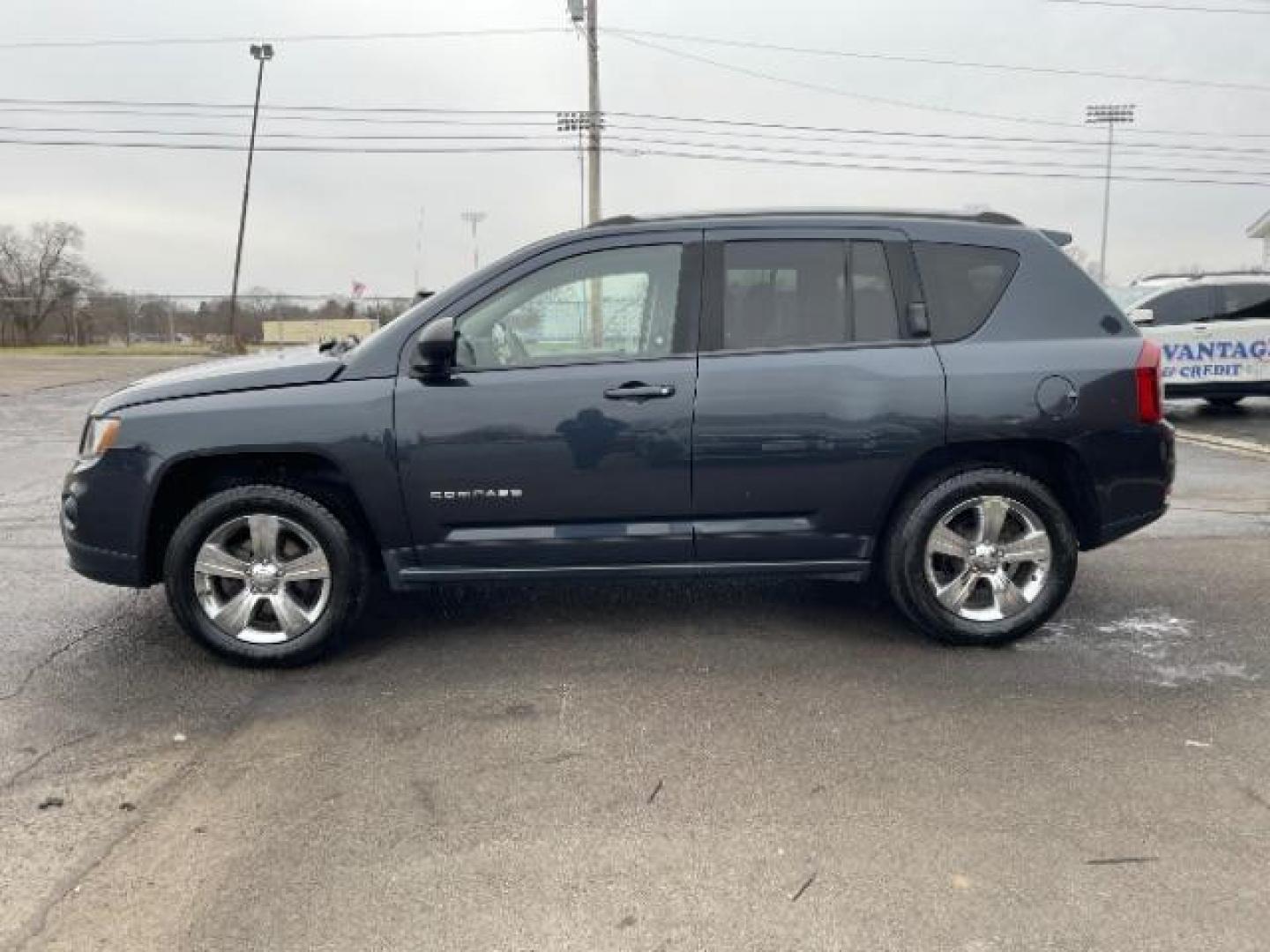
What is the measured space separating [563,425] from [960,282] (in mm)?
1878

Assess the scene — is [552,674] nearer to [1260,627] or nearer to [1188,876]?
[1188,876]

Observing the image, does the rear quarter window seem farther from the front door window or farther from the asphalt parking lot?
the asphalt parking lot

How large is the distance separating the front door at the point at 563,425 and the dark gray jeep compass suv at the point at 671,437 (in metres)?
0.01

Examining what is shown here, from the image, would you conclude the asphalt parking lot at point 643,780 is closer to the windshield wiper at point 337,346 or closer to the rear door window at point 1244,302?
the windshield wiper at point 337,346

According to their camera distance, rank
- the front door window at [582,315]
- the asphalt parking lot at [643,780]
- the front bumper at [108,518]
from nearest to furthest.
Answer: the asphalt parking lot at [643,780]
the front bumper at [108,518]
the front door window at [582,315]

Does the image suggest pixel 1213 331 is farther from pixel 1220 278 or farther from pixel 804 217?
pixel 804 217

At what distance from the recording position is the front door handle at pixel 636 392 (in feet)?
13.4

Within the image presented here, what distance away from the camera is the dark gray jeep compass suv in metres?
4.07

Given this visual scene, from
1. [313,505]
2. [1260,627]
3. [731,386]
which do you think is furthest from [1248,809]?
[313,505]

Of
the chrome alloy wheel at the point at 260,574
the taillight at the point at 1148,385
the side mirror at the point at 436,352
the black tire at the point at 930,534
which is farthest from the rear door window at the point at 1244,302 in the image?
the chrome alloy wheel at the point at 260,574

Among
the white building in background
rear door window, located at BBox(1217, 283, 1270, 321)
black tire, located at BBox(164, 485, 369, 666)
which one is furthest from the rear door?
the white building in background

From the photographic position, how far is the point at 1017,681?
398cm

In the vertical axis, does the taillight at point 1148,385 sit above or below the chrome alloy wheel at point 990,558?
above

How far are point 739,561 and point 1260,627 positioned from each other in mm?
2538
